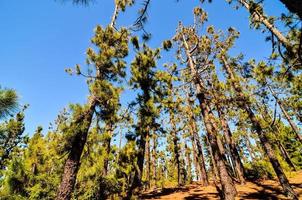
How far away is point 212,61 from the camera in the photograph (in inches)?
479

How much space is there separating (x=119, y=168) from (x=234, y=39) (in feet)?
33.2

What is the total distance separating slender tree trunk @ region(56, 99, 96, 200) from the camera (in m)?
7.04

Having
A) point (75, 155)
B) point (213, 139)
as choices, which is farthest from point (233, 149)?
point (75, 155)

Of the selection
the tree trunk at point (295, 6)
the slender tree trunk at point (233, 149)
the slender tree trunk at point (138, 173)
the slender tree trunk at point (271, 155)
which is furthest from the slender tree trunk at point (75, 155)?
the slender tree trunk at point (233, 149)

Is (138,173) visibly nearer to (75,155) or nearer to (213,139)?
(75,155)

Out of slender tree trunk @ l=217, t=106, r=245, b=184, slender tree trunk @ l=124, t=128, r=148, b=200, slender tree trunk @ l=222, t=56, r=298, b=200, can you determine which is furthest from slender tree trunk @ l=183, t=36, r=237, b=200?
slender tree trunk @ l=217, t=106, r=245, b=184

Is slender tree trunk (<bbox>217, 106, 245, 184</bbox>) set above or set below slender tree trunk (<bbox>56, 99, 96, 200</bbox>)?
above

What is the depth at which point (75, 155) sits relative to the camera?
299 inches

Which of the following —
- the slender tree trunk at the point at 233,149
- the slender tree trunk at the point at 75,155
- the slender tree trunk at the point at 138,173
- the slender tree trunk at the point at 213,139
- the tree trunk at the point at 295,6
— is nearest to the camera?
the tree trunk at the point at 295,6

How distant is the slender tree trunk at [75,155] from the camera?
7043 millimetres

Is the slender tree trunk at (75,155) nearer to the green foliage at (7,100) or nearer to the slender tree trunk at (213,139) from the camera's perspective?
the green foliage at (7,100)

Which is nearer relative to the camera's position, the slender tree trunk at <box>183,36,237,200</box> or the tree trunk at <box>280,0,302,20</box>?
the tree trunk at <box>280,0,302,20</box>

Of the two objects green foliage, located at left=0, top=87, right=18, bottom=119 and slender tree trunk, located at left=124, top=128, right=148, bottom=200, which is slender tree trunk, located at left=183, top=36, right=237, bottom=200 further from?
green foliage, located at left=0, top=87, right=18, bottom=119

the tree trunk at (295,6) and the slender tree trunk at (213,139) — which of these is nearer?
the tree trunk at (295,6)
